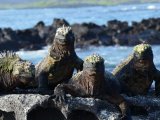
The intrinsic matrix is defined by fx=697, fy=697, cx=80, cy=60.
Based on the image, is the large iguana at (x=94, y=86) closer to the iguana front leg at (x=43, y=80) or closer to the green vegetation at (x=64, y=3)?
the iguana front leg at (x=43, y=80)

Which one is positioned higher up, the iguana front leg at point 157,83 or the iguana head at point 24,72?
the iguana head at point 24,72

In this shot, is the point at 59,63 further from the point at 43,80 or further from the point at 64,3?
the point at 64,3

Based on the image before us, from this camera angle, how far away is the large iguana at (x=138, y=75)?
11.8 metres

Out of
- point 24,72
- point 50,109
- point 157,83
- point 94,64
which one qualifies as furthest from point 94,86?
point 157,83

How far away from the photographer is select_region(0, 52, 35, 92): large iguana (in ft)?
35.1

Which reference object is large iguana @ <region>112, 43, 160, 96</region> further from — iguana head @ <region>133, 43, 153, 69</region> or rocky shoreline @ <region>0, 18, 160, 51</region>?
rocky shoreline @ <region>0, 18, 160, 51</region>

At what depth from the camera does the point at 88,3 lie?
17050cm

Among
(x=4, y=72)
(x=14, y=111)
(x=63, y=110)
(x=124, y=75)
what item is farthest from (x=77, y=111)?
(x=124, y=75)

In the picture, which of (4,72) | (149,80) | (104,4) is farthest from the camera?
(104,4)

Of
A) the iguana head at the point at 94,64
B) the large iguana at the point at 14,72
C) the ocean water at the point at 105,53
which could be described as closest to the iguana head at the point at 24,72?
the large iguana at the point at 14,72

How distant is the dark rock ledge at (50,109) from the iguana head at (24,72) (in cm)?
33

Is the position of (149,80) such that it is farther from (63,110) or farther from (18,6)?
(18,6)

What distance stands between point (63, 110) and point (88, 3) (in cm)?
16130

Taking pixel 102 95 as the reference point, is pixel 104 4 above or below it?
below
